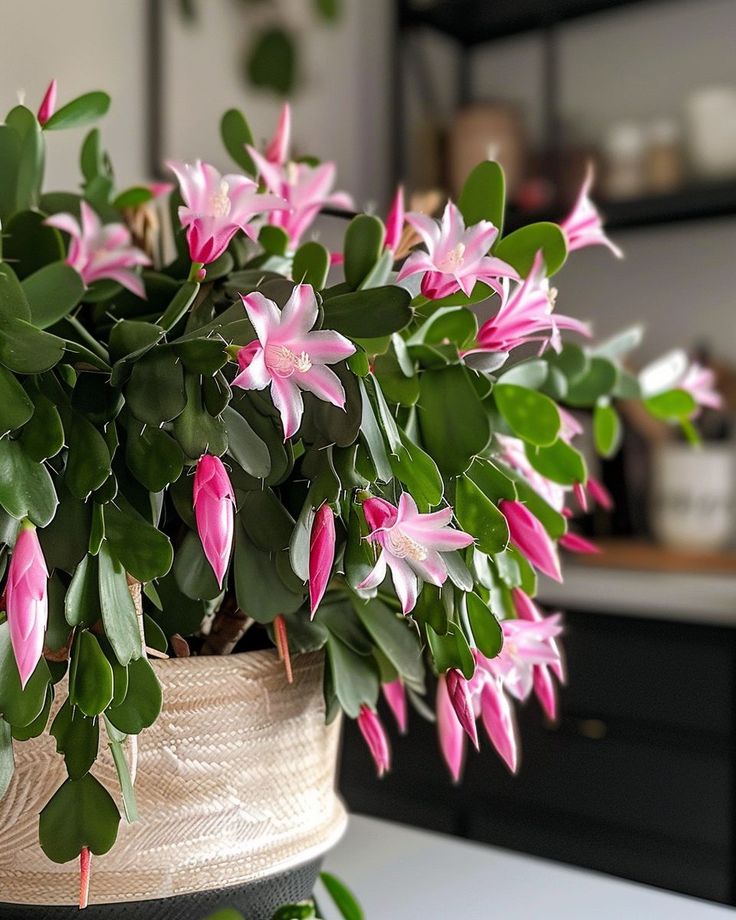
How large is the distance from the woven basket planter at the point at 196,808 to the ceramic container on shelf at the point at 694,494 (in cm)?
150

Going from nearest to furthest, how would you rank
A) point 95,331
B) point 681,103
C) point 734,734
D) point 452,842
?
point 95,331, point 452,842, point 734,734, point 681,103

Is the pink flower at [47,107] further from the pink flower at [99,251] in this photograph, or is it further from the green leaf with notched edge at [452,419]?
the green leaf with notched edge at [452,419]

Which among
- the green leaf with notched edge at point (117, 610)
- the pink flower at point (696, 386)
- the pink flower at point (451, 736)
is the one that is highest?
the pink flower at point (696, 386)

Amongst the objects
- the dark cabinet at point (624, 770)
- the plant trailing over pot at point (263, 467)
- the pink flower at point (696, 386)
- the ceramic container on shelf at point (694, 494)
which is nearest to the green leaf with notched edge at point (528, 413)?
the plant trailing over pot at point (263, 467)

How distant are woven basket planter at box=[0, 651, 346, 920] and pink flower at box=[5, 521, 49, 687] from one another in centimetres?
7

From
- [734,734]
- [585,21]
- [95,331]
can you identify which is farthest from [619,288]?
[95,331]

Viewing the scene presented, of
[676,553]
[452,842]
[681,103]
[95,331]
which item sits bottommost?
[676,553]

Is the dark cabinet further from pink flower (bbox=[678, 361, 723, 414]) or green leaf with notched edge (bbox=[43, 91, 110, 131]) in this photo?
green leaf with notched edge (bbox=[43, 91, 110, 131])

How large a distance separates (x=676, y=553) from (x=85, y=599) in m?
1.58

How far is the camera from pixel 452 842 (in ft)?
2.06

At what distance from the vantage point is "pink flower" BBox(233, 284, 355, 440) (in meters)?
0.33

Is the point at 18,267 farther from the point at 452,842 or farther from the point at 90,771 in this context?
the point at 452,842

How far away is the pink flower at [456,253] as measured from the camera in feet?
1.23

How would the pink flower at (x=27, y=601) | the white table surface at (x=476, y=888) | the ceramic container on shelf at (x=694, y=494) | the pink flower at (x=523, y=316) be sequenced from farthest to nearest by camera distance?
the ceramic container on shelf at (x=694, y=494), the white table surface at (x=476, y=888), the pink flower at (x=523, y=316), the pink flower at (x=27, y=601)
